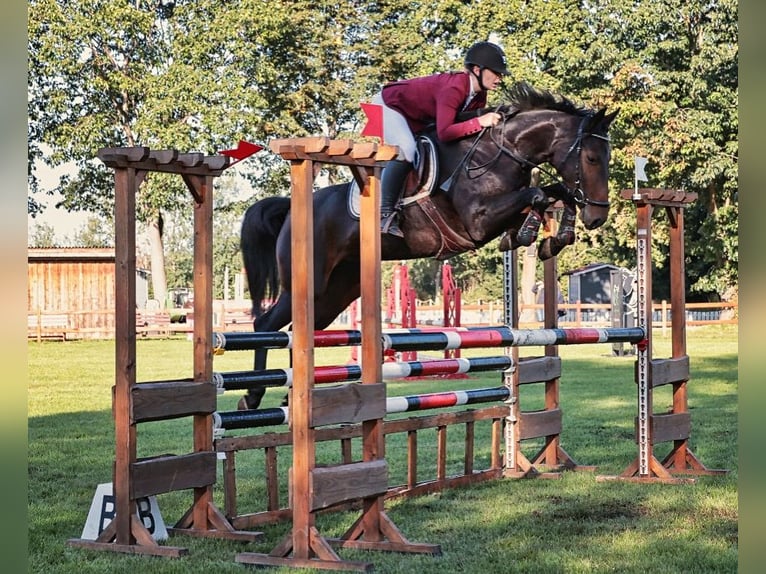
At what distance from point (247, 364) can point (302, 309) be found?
12388 mm

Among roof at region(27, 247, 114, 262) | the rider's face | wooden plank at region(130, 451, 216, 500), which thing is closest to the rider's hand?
the rider's face

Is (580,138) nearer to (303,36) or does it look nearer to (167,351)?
(167,351)

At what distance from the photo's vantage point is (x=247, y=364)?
16.0 m

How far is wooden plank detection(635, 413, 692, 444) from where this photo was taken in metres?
5.94

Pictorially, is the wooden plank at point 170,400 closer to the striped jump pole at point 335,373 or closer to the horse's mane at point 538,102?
the striped jump pole at point 335,373

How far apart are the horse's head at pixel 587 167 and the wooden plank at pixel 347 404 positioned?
2195 mm

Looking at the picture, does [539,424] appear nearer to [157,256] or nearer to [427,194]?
[427,194]

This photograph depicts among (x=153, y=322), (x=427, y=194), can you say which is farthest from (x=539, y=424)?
(x=153, y=322)

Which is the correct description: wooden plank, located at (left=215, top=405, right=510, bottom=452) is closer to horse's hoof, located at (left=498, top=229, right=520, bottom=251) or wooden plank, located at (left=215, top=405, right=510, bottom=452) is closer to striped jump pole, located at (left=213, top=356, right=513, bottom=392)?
striped jump pole, located at (left=213, top=356, right=513, bottom=392)

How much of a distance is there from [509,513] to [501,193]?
1.91 meters

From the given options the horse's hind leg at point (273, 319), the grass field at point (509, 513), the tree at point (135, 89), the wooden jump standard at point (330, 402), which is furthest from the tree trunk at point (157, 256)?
the wooden jump standard at point (330, 402)

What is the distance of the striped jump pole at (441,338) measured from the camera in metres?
4.66

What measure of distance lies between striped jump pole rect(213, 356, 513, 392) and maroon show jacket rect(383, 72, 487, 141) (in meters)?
1.35
